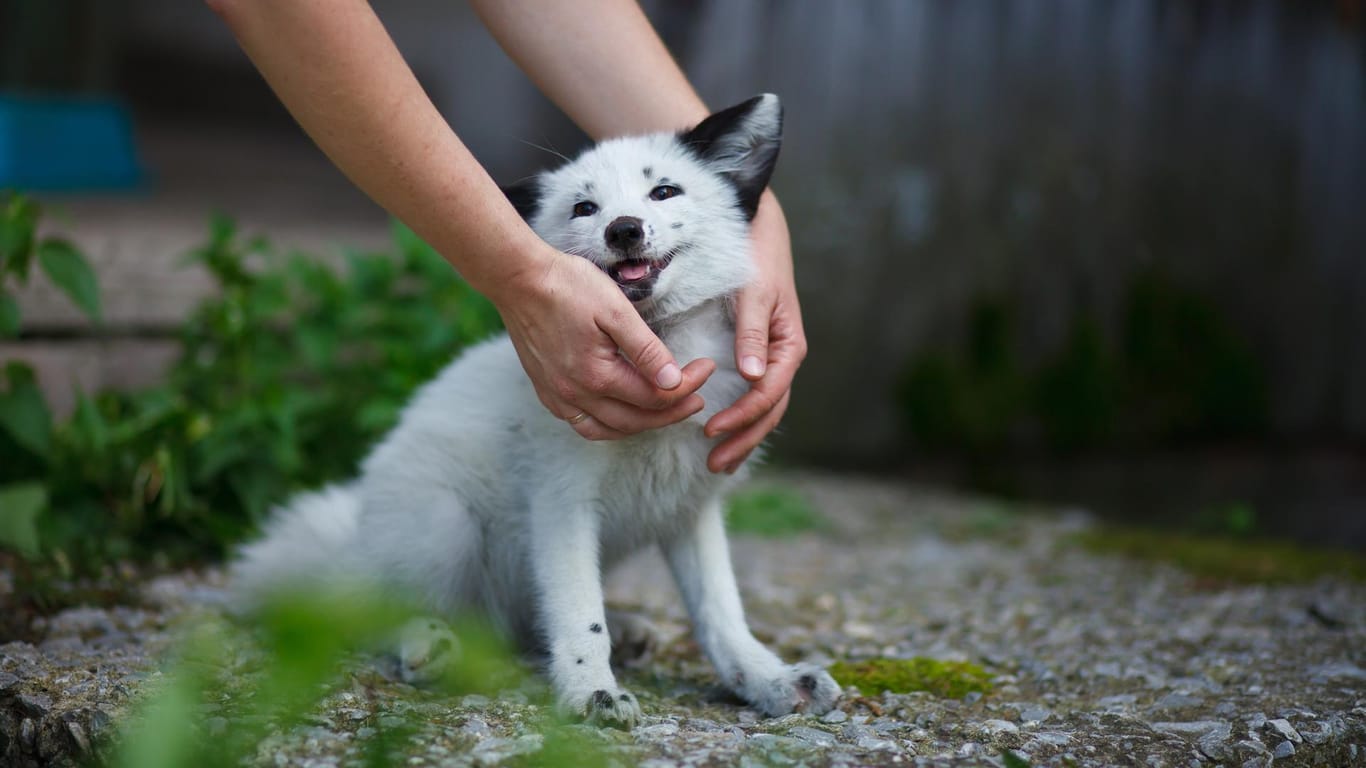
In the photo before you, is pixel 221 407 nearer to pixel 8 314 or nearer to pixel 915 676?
pixel 8 314

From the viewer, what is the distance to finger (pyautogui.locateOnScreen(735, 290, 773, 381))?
75.0 inches

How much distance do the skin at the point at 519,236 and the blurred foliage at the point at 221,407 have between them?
1.30m

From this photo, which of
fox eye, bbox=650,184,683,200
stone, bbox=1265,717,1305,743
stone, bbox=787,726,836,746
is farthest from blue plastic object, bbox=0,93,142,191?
stone, bbox=1265,717,1305,743

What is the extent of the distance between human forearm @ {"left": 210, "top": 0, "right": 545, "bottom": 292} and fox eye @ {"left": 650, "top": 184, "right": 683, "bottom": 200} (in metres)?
0.41

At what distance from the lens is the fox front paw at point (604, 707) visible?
1.79 meters

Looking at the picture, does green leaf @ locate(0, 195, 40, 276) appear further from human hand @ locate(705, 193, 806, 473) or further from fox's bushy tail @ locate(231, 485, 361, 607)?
human hand @ locate(705, 193, 806, 473)

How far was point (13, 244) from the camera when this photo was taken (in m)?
2.59

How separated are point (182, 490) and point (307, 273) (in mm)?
700

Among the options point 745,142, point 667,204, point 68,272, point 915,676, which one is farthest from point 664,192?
point 68,272

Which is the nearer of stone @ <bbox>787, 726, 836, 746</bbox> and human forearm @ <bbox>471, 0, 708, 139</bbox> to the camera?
stone @ <bbox>787, 726, 836, 746</bbox>

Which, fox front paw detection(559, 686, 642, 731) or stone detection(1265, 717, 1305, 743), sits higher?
fox front paw detection(559, 686, 642, 731)

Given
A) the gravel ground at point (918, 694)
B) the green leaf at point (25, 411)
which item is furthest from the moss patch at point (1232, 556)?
the green leaf at point (25, 411)

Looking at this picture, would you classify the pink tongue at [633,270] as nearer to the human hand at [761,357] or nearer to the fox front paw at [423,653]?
the human hand at [761,357]

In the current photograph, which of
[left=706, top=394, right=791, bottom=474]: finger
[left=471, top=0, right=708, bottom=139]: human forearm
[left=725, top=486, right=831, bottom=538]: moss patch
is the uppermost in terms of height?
[left=471, top=0, right=708, bottom=139]: human forearm
